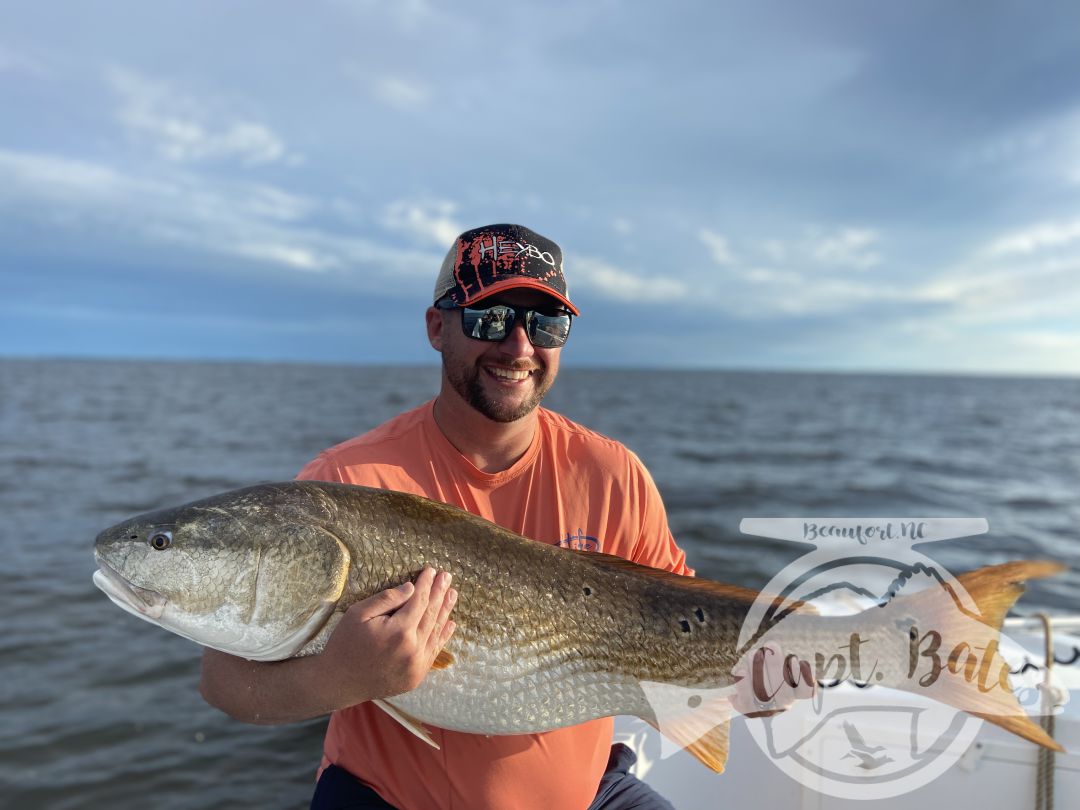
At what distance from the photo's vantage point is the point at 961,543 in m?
13.3

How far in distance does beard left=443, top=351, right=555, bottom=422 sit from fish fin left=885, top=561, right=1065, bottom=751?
1.73 meters

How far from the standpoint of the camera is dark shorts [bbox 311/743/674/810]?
2.91 meters

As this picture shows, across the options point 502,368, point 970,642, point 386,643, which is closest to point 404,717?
point 386,643

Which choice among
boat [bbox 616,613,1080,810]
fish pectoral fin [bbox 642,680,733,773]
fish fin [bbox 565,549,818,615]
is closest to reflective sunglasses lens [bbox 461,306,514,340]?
fish fin [bbox 565,549,818,615]

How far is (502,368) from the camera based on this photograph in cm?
326

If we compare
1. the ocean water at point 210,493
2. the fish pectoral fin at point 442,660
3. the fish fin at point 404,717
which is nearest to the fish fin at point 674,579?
the fish pectoral fin at point 442,660

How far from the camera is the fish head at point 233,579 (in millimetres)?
2564

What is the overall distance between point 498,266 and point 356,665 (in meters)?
1.78

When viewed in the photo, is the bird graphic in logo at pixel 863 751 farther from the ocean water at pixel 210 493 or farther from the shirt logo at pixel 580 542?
the ocean water at pixel 210 493

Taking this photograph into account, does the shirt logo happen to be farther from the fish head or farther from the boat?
the boat

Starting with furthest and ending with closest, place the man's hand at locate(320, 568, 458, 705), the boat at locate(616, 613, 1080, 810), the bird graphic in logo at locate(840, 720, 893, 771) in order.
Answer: the bird graphic in logo at locate(840, 720, 893, 771) → the boat at locate(616, 613, 1080, 810) → the man's hand at locate(320, 568, 458, 705)

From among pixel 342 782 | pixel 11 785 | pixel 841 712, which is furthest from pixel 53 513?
pixel 841 712

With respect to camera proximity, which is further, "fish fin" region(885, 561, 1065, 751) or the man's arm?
"fish fin" region(885, 561, 1065, 751)

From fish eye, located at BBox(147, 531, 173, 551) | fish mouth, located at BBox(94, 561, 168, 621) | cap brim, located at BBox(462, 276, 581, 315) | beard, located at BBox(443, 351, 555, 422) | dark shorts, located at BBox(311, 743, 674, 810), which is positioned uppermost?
cap brim, located at BBox(462, 276, 581, 315)
